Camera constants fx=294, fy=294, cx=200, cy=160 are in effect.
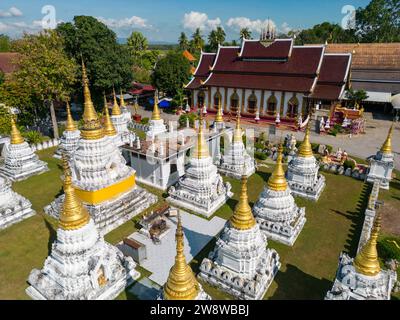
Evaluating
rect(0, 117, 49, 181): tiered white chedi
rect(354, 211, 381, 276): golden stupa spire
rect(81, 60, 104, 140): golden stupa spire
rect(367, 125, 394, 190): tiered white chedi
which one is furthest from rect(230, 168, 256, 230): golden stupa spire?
rect(0, 117, 49, 181): tiered white chedi

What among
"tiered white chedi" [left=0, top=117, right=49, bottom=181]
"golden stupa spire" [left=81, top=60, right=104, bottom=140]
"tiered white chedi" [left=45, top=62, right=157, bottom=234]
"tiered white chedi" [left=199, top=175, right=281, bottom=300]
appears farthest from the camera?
"tiered white chedi" [left=0, top=117, right=49, bottom=181]

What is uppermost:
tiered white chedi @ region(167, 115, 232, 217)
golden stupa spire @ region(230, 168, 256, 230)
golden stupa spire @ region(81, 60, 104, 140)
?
golden stupa spire @ region(81, 60, 104, 140)

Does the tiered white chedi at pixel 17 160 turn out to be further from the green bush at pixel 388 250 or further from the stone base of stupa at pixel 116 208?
the green bush at pixel 388 250

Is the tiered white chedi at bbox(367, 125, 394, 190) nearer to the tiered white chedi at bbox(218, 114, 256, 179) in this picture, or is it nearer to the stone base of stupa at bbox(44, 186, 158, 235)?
the tiered white chedi at bbox(218, 114, 256, 179)

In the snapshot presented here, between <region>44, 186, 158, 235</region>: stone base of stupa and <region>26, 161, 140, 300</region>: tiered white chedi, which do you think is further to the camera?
<region>44, 186, 158, 235</region>: stone base of stupa

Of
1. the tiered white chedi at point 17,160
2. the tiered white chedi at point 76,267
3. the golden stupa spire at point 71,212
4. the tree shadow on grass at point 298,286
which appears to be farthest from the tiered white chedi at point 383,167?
the tiered white chedi at point 17,160

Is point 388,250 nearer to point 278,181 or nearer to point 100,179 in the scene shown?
point 278,181

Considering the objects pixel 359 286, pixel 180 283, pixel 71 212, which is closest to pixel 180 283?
pixel 180 283
